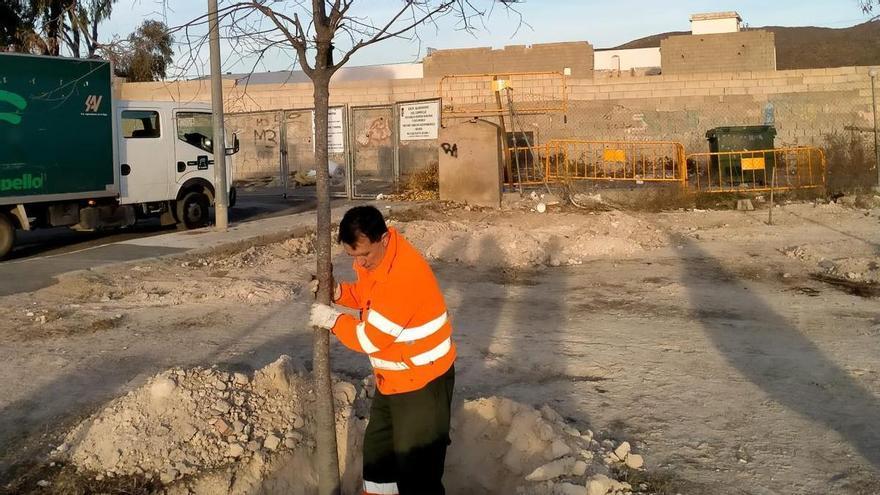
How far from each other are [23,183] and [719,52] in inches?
1061

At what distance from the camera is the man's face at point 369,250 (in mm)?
3629

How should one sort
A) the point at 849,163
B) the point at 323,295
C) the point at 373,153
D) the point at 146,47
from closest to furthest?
the point at 323,295, the point at 146,47, the point at 849,163, the point at 373,153

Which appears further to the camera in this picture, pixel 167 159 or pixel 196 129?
pixel 196 129

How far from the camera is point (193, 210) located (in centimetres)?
1527

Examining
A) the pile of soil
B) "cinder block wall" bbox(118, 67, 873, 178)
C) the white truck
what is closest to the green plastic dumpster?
"cinder block wall" bbox(118, 67, 873, 178)

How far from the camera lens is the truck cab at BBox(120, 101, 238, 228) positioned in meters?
14.1

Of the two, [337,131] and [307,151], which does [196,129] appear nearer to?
[337,131]

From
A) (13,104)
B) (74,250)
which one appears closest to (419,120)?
(74,250)

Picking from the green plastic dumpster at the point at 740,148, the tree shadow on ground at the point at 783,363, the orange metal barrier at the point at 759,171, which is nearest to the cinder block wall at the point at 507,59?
the orange metal barrier at the point at 759,171

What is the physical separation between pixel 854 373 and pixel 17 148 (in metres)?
11.2

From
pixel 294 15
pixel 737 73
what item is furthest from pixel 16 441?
pixel 737 73

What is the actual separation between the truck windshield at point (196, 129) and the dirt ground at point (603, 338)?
378cm

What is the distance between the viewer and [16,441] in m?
5.18

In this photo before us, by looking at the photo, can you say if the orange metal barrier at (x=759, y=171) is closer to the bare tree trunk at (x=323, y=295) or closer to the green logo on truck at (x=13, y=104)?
the green logo on truck at (x=13, y=104)
